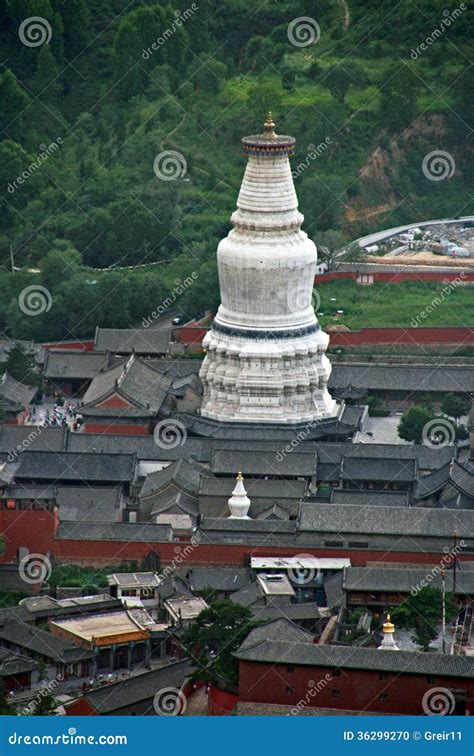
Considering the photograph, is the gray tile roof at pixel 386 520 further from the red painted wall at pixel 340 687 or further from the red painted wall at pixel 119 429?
the red painted wall at pixel 340 687

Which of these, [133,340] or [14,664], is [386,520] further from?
[133,340]

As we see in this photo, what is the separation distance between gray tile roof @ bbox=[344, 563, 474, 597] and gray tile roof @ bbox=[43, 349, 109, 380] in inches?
551

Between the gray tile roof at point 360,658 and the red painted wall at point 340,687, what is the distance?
0.09 m

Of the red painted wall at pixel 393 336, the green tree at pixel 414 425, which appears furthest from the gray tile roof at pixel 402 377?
the red painted wall at pixel 393 336

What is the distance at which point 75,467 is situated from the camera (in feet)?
178

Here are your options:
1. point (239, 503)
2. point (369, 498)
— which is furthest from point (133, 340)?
point (369, 498)

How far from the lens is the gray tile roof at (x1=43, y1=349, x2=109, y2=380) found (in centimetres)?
6106

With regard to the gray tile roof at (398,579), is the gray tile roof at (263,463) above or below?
above

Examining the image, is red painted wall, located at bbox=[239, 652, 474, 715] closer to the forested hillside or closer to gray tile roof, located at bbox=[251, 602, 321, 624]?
gray tile roof, located at bbox=[251, 602, 321, 624]

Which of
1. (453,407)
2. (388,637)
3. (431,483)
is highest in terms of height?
(453,407)

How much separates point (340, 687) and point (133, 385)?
1723 centimetres

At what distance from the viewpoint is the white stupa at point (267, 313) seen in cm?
5719

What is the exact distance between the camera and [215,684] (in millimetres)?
43594

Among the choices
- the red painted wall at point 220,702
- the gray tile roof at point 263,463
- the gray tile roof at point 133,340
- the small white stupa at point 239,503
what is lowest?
the red painted wall at point 220,702
